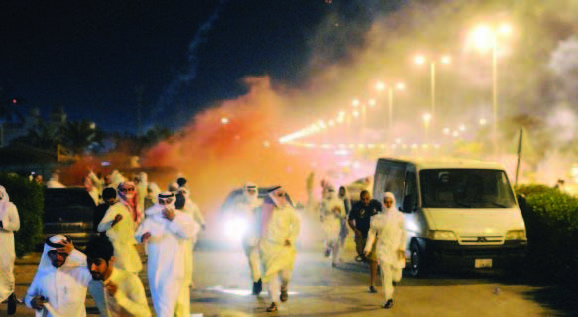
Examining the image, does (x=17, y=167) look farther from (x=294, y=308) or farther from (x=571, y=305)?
(x=571, y=305)

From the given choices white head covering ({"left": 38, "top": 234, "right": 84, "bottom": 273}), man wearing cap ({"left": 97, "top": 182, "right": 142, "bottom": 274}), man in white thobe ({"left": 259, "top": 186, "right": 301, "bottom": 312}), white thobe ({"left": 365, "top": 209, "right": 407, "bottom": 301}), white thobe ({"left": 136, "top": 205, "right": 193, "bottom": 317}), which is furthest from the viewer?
white thobe ({"left": 365, "top": 209, "right": 407, "bottom": 301})

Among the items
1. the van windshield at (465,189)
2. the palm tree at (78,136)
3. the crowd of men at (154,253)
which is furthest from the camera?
the palm tree at (78,136)

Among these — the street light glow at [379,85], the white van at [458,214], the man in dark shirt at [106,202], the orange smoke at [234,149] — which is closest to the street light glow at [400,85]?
the street light glow at [379,85]

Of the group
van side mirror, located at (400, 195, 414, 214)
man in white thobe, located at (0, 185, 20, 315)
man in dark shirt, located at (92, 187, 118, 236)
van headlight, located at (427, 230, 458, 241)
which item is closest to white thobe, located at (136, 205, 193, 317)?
man in dark shirt, located at (92, 187, 118, 236)

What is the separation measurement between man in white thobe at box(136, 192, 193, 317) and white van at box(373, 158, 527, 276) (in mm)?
6219

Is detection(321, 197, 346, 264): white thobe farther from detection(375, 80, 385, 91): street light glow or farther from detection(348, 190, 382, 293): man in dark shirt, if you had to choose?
detection(375, 80, 385, 91): street light glow

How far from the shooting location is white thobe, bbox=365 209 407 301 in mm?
10414

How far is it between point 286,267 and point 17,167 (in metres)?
21.1

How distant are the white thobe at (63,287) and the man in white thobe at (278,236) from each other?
184 inches

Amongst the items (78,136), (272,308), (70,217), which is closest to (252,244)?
(272,308)

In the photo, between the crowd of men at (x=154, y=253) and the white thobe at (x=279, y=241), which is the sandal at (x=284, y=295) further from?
the white thobe at (x=279, y=241)

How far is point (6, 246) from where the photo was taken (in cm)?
941

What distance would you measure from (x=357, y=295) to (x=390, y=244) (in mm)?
1292

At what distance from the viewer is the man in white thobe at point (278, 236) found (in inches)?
405
